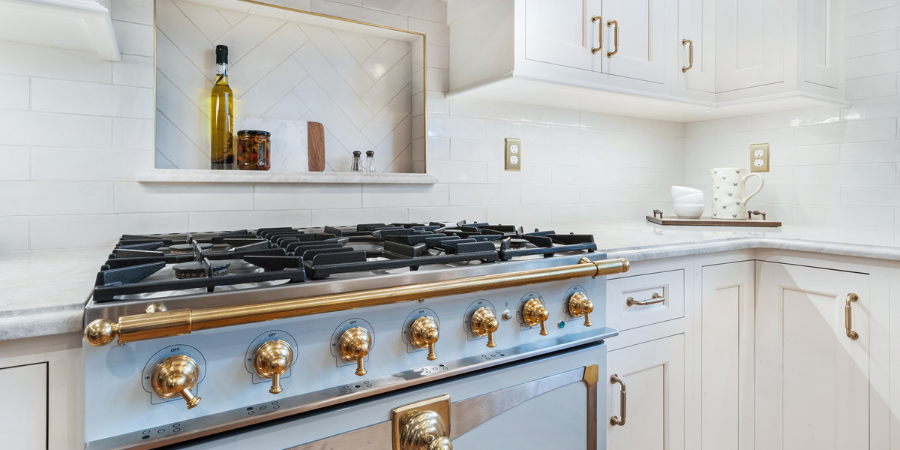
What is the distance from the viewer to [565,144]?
1950mm

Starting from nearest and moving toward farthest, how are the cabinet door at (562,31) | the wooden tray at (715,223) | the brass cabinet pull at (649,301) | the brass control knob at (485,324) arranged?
the brass control knob at (485,324) < the brass cabinet pull at (649,301) < the cabinet door at (562,31) < the wooden tray at (715,223)

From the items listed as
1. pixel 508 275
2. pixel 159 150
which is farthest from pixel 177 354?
pixel 159 150

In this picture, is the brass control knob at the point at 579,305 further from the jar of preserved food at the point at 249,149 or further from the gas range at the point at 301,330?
the jar of preserved food at the point at 249,149

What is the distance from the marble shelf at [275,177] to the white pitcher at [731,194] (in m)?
1.16

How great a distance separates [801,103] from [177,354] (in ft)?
7.22

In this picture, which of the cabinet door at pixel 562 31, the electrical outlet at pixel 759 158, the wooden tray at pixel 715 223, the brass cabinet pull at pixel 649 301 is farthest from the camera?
the electrical outlet at pixel 759 158

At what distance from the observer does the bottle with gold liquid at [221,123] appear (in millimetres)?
1359

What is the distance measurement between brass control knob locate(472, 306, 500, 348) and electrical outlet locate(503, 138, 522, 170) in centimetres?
105

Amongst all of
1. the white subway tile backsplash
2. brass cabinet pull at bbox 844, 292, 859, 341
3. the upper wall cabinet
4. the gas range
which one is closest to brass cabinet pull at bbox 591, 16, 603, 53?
the upper wall cabinet

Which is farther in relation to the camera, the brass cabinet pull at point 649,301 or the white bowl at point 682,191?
the white bowl at point 682,191

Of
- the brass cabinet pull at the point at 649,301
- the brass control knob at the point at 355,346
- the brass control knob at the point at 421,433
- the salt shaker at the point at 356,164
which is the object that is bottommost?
the brass control knob at the point at 421,433

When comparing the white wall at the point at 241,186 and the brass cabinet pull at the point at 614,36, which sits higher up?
the brass cabinet pull at the point at 614,36

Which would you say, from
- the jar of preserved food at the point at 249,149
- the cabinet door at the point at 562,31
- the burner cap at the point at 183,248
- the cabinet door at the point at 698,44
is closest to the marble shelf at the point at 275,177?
the jar of preserved food at the point at 249,149

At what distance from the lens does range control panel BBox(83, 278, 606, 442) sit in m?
0.59
